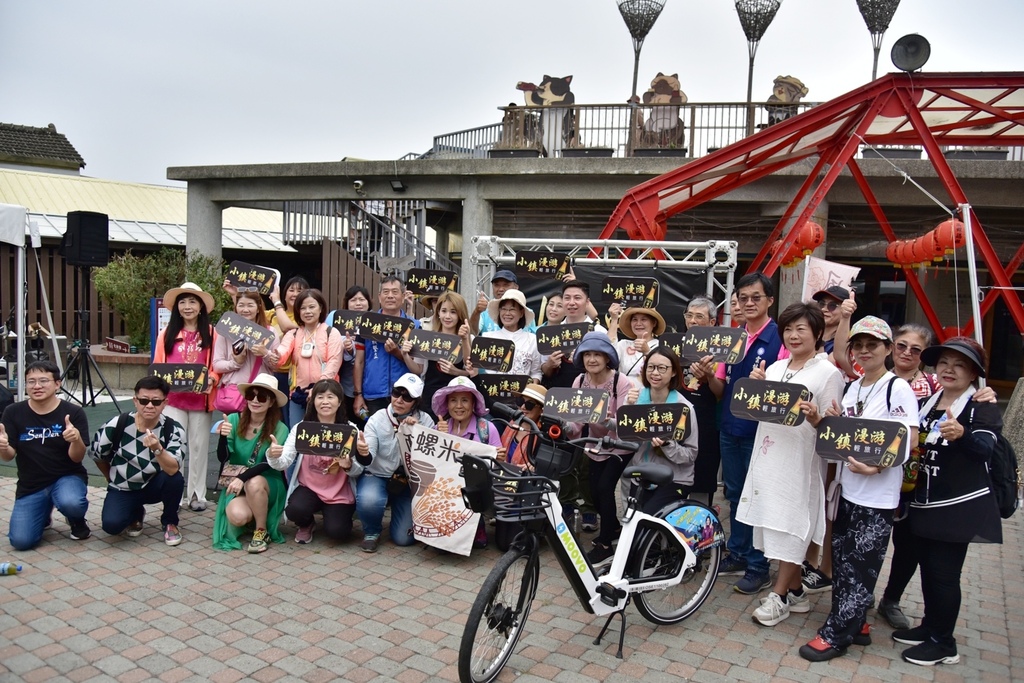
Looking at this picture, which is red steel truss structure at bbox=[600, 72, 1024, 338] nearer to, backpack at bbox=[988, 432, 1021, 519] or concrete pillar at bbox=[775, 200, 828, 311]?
concrete pillar at bbox=[775, 200, 828, 311]

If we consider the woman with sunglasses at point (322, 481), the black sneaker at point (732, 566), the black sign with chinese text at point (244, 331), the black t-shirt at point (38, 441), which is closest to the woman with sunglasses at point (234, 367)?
the black sign with chinese text at point (244, 331)

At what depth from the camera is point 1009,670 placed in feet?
13.2

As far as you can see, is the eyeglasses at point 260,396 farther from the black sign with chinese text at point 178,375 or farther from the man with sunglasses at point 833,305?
the man with sunglasses at point 833,305

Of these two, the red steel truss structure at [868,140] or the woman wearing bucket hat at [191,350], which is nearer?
the woman wearing bucket hat at [191,350]

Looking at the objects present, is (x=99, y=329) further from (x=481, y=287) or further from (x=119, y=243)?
(x=481, y=287)

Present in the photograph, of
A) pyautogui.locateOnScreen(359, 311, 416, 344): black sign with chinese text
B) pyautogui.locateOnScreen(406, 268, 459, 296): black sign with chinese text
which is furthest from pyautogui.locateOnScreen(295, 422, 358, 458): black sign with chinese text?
pyautogui.locateOnScreen(406, 268, 459, 296): black sign with chinese text

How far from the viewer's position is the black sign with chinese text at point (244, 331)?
19.1 ft

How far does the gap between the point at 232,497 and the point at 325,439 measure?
0.90m

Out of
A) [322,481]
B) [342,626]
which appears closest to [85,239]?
[322,481]

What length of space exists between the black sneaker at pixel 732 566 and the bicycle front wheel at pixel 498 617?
5.93ft

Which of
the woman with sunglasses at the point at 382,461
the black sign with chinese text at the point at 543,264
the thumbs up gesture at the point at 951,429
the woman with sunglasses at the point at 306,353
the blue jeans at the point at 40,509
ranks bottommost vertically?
the blue jeans at the point at 40,509

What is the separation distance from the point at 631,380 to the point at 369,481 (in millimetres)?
2015

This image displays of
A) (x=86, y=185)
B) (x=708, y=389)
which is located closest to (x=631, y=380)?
(x=708, y=389)

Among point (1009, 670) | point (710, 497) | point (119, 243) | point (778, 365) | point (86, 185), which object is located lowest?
point (1009, 670)
